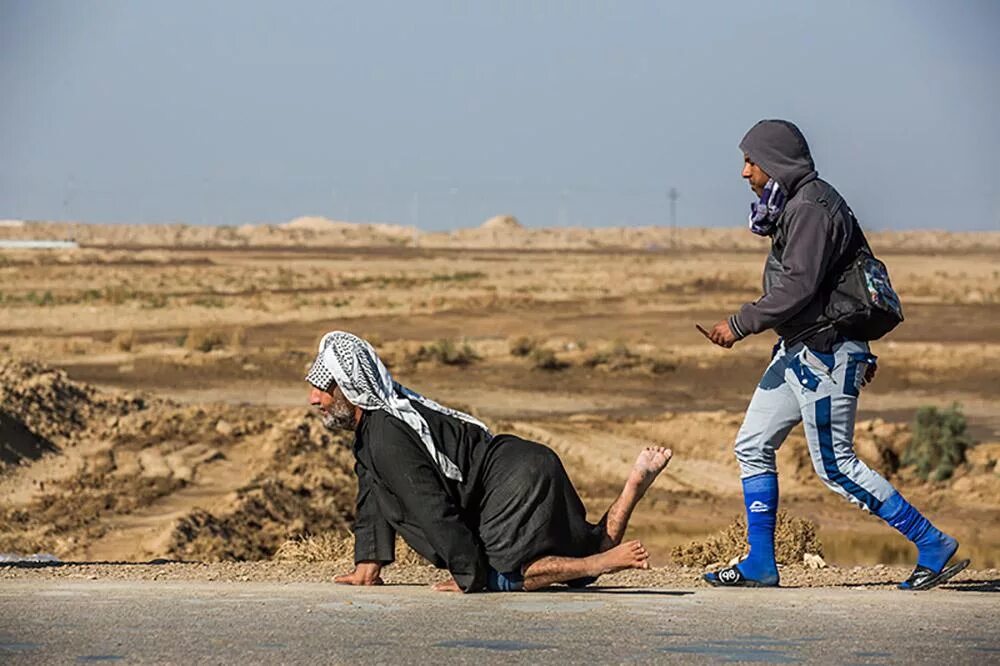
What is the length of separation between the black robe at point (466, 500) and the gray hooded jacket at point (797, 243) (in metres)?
0.98

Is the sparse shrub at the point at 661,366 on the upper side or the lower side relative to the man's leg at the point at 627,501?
upper

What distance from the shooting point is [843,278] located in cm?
724

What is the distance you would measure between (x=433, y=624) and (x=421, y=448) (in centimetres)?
80

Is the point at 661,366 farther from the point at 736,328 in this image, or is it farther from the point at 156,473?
the point at 736,328

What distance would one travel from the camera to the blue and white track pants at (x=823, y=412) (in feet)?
23.6

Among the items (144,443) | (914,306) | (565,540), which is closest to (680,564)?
(565,540)

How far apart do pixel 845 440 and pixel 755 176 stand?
3.64ft

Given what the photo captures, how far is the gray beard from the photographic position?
23.3 feet

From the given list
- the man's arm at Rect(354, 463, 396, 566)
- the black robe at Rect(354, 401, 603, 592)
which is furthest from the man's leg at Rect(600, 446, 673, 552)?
the man's arm at Rect(354, 463, 396, 566)

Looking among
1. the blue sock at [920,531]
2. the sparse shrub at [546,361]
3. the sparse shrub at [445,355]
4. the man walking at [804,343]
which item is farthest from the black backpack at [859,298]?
the sparse shrub at [445,355]

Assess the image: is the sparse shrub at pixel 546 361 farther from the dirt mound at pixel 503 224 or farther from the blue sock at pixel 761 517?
the dirt mound at pixel 503 224

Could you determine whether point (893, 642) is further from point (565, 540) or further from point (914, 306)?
point (914, 306)

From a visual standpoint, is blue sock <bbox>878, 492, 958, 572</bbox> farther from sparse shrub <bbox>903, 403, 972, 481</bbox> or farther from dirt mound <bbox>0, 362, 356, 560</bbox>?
sparse shrub <bbox>903, 403, 972, 481</bbox>

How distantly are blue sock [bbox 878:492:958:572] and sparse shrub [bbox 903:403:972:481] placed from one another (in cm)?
1262
